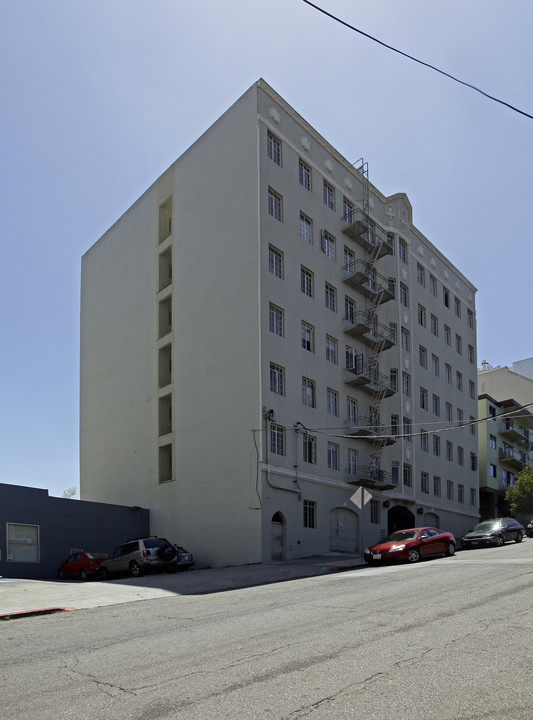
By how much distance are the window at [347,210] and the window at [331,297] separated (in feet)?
14.6

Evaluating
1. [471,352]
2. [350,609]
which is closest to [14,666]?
[350,609]

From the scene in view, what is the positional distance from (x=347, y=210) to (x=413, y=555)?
21661 millimetres

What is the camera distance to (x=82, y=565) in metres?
28.3

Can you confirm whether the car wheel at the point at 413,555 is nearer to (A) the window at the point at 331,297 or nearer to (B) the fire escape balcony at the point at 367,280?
(A) the window at the point at 331,297

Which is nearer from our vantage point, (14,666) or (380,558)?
(14,666)

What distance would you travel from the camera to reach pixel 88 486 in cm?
4216

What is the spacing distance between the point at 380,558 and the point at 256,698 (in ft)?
58.6

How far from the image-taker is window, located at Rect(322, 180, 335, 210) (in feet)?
121

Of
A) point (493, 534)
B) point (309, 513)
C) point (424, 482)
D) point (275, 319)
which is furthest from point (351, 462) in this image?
point (424, 482)

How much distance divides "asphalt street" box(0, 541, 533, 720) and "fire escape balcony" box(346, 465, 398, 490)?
843 inches

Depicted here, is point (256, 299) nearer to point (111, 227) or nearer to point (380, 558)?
point (380, 558)

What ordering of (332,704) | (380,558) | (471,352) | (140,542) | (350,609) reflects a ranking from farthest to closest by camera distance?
1. (471,352)
2. (140,542)
3. (380,558)
4. (350,609)
5. (332,704)

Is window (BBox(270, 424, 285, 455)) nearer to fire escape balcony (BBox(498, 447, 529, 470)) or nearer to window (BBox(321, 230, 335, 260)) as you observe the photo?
window (BBox(321, 230, 335, 260))

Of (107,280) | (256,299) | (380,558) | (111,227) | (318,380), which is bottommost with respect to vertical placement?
(380,558)
